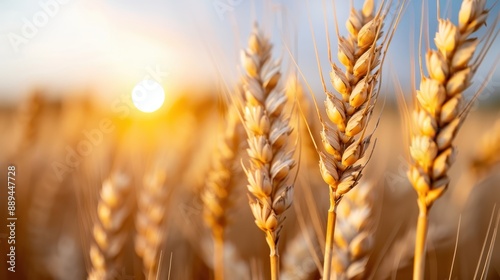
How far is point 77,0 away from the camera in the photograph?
1.52 meters

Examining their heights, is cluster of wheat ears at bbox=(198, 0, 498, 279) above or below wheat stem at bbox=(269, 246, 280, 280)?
above

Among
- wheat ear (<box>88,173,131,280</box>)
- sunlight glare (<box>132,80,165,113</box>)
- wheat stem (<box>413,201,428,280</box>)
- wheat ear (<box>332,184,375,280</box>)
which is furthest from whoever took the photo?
sunlight glare (<box>132,80,165,113</box>)

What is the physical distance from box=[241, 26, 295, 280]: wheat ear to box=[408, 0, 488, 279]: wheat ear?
0.26 metres

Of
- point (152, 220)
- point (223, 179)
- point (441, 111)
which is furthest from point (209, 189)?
point (441, 111)

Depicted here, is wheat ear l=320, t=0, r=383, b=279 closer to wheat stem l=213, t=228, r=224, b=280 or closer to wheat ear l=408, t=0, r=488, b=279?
wheat ear l=408, t=0, r=488, b=279

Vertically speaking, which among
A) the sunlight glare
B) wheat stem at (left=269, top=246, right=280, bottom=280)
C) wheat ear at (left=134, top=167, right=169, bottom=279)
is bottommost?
wheat stem at (left=269, top=246, right=280, bottom=280)

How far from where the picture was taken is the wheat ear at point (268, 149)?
3.16ft

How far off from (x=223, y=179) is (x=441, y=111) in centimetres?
60

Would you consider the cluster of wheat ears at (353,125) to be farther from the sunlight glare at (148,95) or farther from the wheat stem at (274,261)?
the sunlight glare at (148,95)

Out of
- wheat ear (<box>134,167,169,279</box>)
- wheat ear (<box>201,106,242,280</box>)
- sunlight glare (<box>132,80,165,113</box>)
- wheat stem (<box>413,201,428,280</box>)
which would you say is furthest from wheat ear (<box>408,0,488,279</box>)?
sunlight glare (<box>132,80,165,113</box>)

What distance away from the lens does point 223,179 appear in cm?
129

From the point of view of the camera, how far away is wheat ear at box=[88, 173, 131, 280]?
4.04 ft

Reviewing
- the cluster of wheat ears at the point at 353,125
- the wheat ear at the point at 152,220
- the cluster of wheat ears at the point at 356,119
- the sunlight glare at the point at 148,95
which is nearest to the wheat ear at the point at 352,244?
the cluster of wheat ears at the point at 353,125

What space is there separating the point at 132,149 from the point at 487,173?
1.08m
